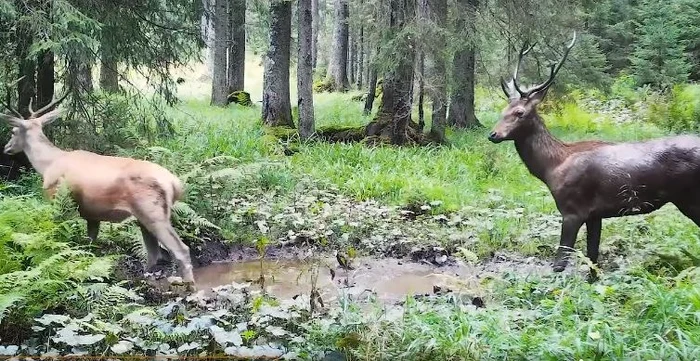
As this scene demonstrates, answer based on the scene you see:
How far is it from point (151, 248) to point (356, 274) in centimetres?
199

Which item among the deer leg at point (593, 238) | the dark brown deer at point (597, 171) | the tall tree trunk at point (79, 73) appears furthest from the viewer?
the tall tree trunk at point (79, 73)

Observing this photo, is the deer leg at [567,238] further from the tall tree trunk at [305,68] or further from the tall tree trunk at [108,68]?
the tall tree trunk at [305,68]

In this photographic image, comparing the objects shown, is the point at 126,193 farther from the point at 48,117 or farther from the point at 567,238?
the point at 567,238

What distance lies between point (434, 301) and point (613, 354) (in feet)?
5.16

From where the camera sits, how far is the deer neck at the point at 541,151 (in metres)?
6.53

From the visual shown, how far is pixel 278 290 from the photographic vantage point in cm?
640

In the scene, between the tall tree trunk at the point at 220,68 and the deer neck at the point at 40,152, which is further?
the tall tree trunk at the point at 220,68

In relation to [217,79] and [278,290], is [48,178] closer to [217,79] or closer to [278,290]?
[278,290]

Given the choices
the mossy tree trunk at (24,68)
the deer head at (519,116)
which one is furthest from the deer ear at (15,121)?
the deer head at (519,116)

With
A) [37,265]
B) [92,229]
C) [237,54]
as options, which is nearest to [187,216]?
[92,229]

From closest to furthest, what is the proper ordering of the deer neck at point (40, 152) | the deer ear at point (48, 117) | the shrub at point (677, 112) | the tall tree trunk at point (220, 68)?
the deer neck at point (40, 152) < the deer ear at point (48, 117) < the shrub at point (677, 112) < the tall tree trunk at point (220, 68)

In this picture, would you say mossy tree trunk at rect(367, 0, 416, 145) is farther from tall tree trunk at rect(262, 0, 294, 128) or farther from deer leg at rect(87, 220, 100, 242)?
deer leg at rect(87, 220, 100, 242)

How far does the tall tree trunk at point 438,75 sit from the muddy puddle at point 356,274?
19.6 feet

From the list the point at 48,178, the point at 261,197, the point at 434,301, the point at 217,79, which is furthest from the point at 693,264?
the point at 217,79
